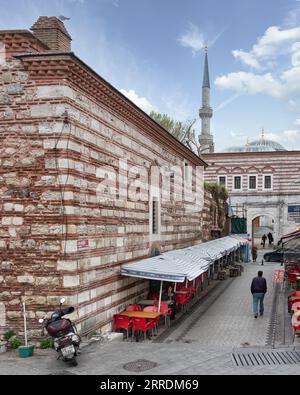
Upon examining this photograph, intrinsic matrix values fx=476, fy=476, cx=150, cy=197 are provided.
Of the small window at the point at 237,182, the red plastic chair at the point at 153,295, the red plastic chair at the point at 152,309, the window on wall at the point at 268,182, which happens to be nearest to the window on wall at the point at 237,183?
the small window at the point at 237,182

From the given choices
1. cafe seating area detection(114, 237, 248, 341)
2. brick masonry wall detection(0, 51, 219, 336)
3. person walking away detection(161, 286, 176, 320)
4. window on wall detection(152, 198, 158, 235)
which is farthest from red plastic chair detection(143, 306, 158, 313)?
window on wall detection(152, 198, 158, 235)

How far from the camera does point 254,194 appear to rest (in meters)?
42.0

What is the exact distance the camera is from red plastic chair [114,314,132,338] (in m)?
11.4

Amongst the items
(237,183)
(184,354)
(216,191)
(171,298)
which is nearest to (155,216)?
(171,298)

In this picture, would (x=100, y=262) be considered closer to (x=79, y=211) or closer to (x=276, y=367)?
(x=79, y=211)

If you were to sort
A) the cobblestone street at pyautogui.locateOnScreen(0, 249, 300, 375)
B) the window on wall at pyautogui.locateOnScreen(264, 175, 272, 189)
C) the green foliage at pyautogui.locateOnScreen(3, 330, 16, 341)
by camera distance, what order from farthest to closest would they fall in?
the window on wall at pyautogui.locateOnScreen(264, 175, 272, 189) < the green foliage at pyautogui.locateOnScreen(3, 330, 16, 341) < the cobblestone street at pyautogui.locateOnScreen(0, 249, 300, 375)

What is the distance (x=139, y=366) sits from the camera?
8305 millimetres

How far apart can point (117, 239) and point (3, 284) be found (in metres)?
3.34

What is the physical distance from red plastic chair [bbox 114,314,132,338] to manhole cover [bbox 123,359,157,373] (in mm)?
2750

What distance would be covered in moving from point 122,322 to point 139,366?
3.20 metres

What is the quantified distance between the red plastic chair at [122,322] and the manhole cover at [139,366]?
9.02 feet

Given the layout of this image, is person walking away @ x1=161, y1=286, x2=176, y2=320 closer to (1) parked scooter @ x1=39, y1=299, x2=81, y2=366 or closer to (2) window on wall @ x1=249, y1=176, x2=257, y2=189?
(1) parked scooter @ x1=39, y1=299, x2=81, y2=366
